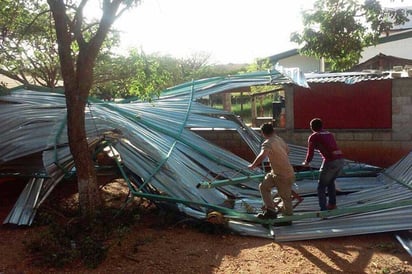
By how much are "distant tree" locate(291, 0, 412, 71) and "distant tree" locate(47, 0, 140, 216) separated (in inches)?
270

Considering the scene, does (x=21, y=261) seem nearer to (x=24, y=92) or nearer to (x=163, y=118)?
(x=163, y=118)

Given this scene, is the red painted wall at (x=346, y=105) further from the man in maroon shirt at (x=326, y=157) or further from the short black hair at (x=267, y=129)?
the short black hair at (x=267, y=129)

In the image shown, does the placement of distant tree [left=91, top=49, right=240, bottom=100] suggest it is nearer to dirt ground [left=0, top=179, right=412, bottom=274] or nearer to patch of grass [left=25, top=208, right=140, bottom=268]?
patch of grass [left=25, top=208, right=140, bottom=268]

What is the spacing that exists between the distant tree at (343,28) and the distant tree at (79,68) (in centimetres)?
686

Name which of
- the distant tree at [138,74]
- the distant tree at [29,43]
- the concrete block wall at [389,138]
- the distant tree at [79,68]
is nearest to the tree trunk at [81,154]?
the distant tree at [79,68]

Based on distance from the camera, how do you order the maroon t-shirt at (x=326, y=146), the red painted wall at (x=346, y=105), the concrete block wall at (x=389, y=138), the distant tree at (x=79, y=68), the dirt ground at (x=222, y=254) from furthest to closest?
the red painted wall at (x=346, y=105), the concrete block wall at (x=389, y=138), the maroon t-shirt at (x=326, y=146), the distant tree at (x=79, y=68), the dirt ground at (x=222, y=254)

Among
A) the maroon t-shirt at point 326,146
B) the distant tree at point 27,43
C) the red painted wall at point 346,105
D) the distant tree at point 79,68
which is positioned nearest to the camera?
the distant tree at point 79,68

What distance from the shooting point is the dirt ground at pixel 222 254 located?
4.50 meters

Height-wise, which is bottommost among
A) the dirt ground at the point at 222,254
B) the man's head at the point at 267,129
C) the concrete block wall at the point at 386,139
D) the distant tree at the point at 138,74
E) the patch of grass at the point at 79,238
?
the dirt ground at the point at 222,254

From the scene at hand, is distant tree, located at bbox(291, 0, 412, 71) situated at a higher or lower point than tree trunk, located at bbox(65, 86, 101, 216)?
higher

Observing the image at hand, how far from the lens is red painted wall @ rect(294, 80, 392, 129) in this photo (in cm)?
923

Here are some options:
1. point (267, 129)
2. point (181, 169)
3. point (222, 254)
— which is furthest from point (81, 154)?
point (267, 129)

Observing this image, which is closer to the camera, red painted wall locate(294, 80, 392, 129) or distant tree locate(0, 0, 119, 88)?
red painted wall locate(294, 80, 392, 129)

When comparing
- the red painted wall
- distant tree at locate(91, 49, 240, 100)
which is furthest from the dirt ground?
the red painted wall
